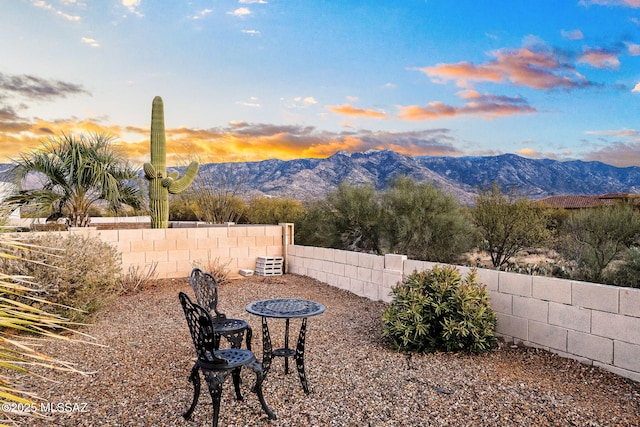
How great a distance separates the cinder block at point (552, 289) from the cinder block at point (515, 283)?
0.25 ft

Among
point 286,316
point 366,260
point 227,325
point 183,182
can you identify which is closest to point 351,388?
point 286,316

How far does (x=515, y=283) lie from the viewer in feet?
18.2

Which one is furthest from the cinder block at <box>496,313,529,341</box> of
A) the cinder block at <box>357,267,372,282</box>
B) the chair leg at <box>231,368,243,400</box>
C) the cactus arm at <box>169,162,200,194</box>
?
the cactus arm at <box>169,162,200,194</box>

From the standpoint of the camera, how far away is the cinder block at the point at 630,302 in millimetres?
4432

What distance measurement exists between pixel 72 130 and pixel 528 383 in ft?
44.1

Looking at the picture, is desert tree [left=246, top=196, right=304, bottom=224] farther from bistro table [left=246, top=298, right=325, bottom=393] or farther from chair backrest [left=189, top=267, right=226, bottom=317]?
bistro table [left=246, top=298, right=325, bottom=393]

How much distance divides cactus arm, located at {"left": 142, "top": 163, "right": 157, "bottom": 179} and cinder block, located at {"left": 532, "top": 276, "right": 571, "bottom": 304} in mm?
10840

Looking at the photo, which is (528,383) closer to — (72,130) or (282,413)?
(282,413)

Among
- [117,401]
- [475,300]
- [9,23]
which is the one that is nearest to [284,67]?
[9,23]

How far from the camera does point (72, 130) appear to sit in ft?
43.2

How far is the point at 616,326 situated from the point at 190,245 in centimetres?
868

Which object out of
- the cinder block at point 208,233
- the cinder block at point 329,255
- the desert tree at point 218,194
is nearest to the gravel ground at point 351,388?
the cinder block at point 329,255

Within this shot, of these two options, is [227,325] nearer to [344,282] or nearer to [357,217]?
[344,282]

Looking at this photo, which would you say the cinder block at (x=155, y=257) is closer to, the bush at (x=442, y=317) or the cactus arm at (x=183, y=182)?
the cactus arm at (x=183, y=182)
